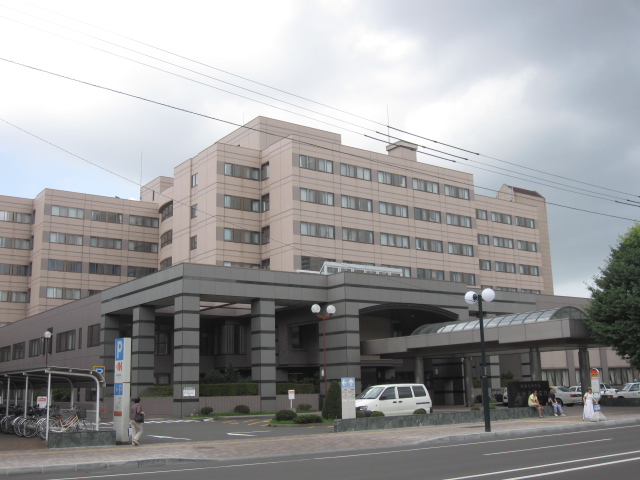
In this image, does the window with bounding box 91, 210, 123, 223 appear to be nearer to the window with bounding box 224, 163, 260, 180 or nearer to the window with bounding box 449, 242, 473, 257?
the window with bounding box 224, 163, 260, 180

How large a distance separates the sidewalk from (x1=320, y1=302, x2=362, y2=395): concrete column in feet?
58.4

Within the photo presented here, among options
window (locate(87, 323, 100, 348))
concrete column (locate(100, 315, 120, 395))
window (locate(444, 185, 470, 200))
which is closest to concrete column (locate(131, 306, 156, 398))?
concrete column (locate(100, 315, 120, 395))

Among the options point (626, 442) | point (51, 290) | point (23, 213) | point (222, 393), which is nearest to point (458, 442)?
point (626, 442)

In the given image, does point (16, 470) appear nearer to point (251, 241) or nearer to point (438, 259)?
point (251, 241)

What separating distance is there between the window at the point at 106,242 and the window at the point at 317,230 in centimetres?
2916

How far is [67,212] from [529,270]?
55.9 m

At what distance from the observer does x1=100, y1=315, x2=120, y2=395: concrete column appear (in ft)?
170

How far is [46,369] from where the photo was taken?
902 inches

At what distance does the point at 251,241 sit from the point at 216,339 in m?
13.3

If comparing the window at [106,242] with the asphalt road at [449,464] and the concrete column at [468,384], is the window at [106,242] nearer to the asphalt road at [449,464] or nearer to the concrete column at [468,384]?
the concrete column at [468,384]

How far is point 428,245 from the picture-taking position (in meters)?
70.4

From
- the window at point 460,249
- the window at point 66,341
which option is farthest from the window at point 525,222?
the window at point 66,341

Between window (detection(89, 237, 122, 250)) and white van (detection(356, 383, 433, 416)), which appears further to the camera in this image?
window (detection(89, 237, 122, 250))

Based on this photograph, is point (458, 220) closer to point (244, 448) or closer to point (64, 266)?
point (64, 266)
